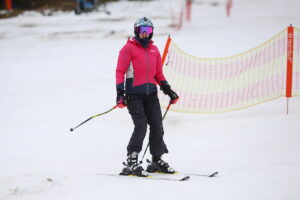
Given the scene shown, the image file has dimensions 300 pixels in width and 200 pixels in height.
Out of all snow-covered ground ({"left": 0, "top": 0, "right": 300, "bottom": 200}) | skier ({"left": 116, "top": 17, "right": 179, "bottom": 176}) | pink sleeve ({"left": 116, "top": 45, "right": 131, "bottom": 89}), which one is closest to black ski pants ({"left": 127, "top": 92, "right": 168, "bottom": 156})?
skier ({"left": 116, "top": 17, "right": 179, "bottom": 176})

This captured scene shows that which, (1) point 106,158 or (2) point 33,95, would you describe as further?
(2) point 33,95

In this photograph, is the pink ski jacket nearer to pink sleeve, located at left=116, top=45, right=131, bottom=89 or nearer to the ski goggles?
pink sleeve, located at left=116, top=45, right=131, bottom=89

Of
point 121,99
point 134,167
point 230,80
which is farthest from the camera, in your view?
point 230,80

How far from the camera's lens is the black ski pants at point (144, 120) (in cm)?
546

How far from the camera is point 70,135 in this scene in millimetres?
8031

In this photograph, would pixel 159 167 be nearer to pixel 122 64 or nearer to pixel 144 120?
pixel 144 120

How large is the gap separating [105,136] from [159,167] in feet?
7.79

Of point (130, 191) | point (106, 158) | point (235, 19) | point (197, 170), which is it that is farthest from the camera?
point (235, 19)

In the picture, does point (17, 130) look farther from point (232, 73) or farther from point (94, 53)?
point (94, 53)

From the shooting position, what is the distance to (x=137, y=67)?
546cm

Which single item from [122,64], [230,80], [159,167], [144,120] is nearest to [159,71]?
[122,64]

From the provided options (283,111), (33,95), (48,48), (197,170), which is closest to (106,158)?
(197,170)

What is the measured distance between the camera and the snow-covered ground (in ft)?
16.8

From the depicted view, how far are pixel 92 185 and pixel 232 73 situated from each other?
668cm
